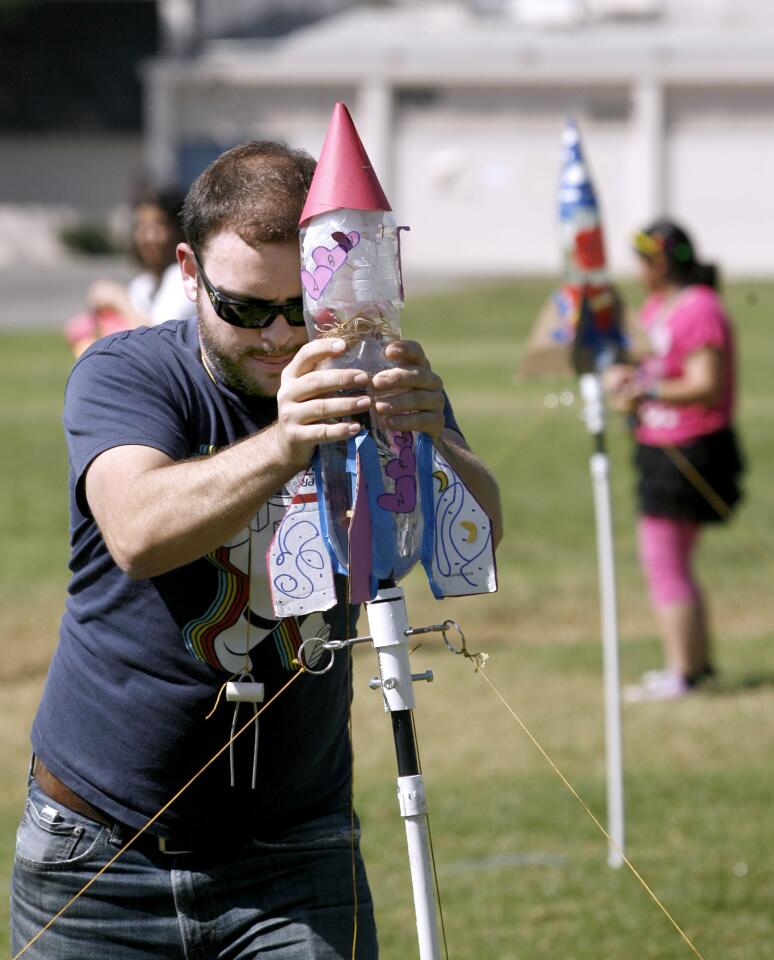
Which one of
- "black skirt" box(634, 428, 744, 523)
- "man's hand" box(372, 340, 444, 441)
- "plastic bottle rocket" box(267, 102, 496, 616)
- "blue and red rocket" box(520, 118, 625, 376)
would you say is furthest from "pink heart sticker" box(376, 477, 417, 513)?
"black skirt" box(634, 428, 744, 523)

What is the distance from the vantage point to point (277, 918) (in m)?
2.83

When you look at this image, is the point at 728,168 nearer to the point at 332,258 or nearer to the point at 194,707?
the point at 194,707

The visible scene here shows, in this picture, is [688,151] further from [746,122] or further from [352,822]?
[352,822]

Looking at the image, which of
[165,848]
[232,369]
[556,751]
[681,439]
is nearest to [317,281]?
[232,369]

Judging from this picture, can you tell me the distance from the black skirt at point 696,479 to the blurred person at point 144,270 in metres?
2.57

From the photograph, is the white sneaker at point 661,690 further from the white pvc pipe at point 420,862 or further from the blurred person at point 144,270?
the white pvc pipe at point 420,862

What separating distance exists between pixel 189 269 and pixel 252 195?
0.73 ft

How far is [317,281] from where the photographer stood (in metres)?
2.33

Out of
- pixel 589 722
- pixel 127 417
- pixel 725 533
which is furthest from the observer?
pixel 725 533

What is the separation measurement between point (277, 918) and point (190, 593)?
58cm

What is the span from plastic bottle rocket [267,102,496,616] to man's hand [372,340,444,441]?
0.02 m

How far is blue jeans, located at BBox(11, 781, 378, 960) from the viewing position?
281cm

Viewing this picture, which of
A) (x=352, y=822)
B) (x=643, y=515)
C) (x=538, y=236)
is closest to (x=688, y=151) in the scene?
(x=538, y=236)

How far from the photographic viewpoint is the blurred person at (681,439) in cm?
765
